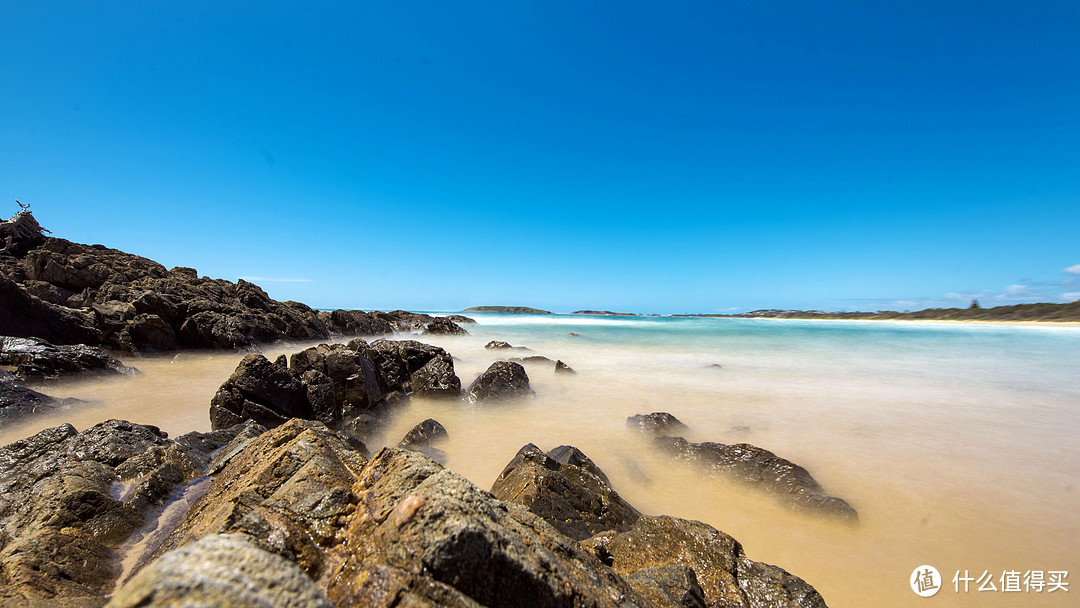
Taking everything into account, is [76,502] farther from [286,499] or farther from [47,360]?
[47,360]

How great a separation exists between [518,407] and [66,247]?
27038 millimetres

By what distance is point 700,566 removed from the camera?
2709mm

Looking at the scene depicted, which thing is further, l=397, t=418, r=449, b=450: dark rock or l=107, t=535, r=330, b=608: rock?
l=397, t=418, r=449, b=450: dark rock

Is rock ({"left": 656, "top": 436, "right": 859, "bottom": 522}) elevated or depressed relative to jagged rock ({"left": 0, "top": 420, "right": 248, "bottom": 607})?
depressed

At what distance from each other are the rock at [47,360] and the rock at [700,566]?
41.4 feet

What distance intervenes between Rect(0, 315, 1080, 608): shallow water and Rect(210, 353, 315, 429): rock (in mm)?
917

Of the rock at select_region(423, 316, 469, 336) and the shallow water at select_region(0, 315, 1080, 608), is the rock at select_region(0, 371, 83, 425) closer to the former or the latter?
the shallow water at select_region(0, 315, 1080, 608)

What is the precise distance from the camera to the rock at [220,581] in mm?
954

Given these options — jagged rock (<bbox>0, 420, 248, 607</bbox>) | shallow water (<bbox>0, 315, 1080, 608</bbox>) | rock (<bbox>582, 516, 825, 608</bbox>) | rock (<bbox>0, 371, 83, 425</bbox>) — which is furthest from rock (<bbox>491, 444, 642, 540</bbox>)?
rock (<bbox>0, 371, 83, 425</bbox>)

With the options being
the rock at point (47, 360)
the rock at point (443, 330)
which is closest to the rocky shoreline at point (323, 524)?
the rock at point (47, 360)

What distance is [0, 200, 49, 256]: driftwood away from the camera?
65.9 ft

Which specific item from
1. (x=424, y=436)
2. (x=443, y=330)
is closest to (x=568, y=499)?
(x=424, y=436)

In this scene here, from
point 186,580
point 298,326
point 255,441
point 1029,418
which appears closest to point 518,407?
point 255,441

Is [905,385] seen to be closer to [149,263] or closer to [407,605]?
[407,605]
